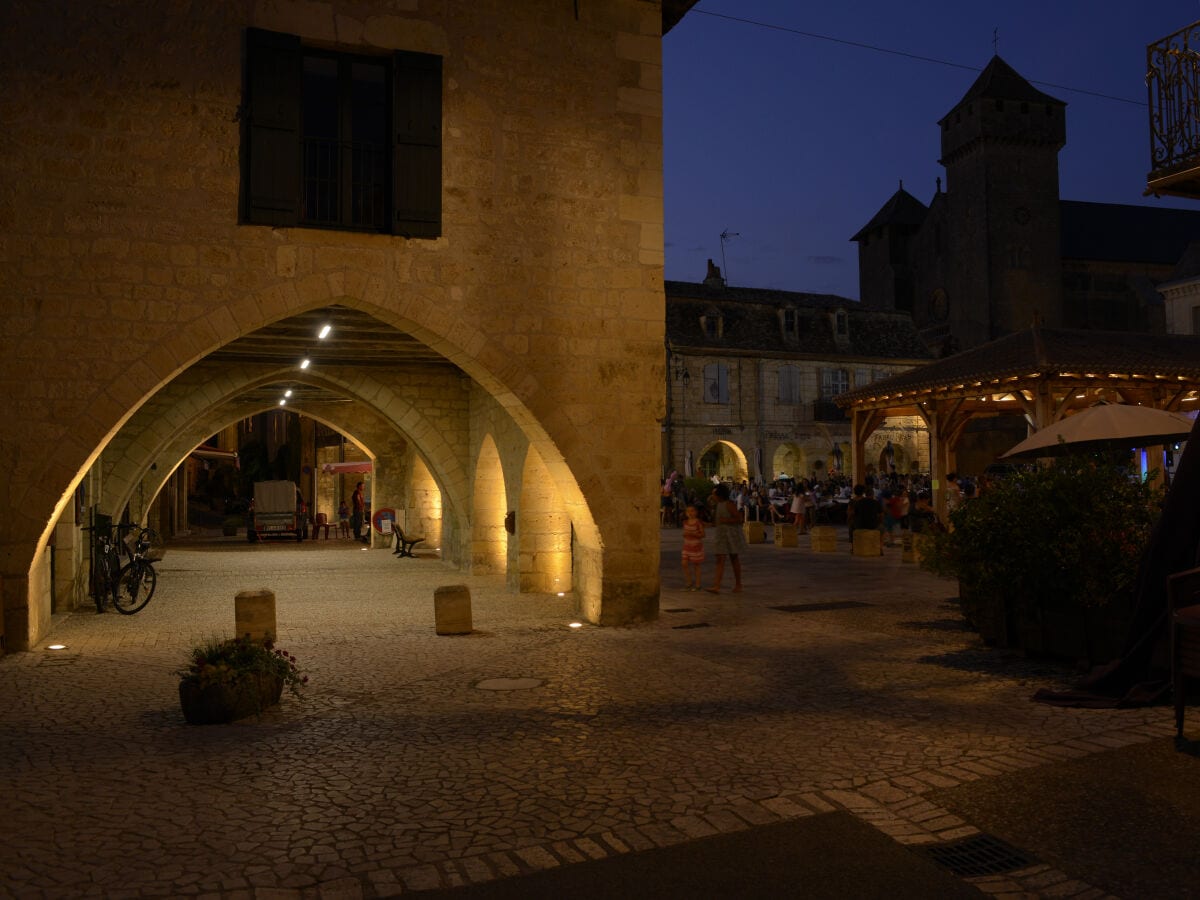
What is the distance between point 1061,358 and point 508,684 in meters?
12.1

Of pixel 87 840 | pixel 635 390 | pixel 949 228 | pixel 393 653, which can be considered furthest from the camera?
pixel 949 228

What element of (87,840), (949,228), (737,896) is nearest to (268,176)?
(87,840)

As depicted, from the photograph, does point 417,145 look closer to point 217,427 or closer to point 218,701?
point 218,701

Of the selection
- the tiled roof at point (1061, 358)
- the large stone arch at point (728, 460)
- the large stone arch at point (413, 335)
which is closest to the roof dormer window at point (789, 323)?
the large stone arch at point (728, 460)

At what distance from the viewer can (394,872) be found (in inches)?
135

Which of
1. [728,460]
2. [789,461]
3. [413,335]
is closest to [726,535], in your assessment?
[413,335]

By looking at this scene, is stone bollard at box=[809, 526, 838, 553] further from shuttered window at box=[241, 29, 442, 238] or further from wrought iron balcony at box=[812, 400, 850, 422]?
wrought iron balcony at box=[812, 400, 850, 422]

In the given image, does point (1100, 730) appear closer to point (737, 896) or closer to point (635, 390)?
point (737, 896)

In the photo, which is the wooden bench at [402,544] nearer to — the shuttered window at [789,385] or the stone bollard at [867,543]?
the stone bollard at [867,543]

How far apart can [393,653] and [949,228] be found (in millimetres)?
44518

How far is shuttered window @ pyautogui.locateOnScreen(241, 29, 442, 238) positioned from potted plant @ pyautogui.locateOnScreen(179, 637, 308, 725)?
4.04 metres

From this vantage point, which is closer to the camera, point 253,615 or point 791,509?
point 253,615

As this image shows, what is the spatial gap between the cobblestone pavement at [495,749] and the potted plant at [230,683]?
0.41 ft

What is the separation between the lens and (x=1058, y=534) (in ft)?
22.5
